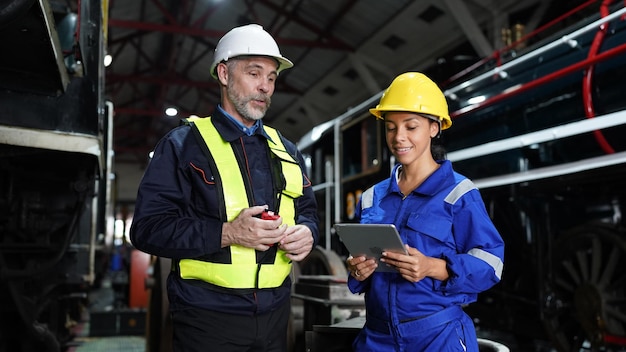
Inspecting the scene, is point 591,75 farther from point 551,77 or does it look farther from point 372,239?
point 372,239

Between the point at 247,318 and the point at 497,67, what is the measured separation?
4.30 meters

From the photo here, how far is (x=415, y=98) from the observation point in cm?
214

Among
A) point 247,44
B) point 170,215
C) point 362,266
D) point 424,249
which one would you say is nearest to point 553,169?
point 424,249

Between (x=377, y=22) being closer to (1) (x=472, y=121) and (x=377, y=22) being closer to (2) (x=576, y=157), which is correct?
(1) (x=472, y=121)

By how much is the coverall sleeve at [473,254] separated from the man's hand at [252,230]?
60 cm

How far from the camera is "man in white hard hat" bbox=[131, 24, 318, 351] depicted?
2021mm

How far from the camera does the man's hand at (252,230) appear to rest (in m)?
1.98

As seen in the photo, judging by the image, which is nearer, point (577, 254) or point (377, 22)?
point (577, 254)

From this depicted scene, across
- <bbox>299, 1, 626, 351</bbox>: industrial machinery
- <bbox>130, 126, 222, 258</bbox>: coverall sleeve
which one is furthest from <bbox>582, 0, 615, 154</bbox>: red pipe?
<bbox>130, 126, 222, 258</bbox>: coverall sleeve

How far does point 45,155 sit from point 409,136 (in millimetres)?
2605

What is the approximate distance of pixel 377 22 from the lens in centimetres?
1514

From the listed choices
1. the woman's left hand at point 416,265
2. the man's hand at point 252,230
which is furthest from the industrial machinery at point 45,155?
the woman's left hand at point 416,265

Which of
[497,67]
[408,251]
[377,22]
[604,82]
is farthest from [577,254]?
[377,22]

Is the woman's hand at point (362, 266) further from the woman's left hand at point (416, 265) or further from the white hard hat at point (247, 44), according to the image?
the white hard hat at point (247, 44)
